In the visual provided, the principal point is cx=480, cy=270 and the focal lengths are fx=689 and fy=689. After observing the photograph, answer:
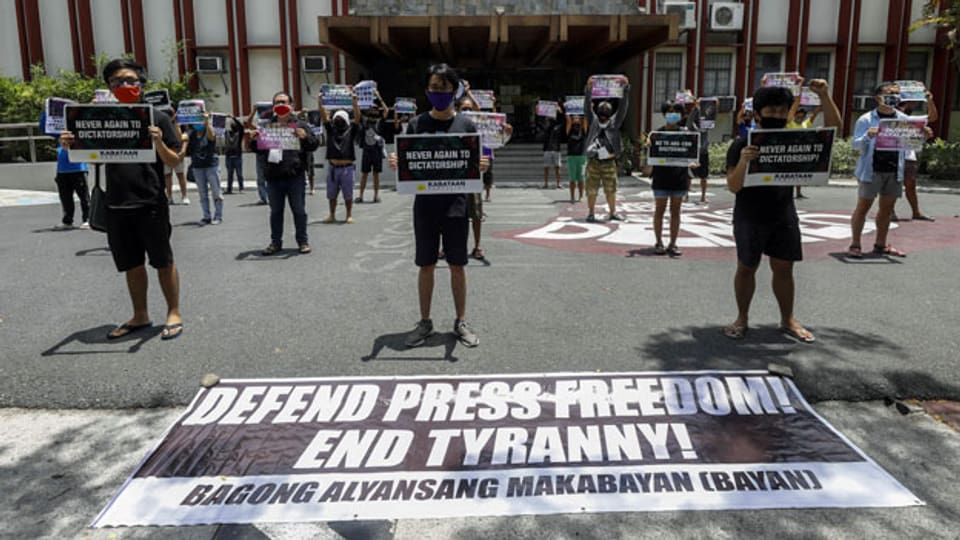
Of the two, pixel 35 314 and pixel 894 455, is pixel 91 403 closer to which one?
pixel 35 314

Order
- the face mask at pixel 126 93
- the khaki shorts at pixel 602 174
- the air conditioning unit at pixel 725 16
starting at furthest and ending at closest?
1. the air conditioning unit at pixel 725 16
2. the khaki shorts at pixel 602 174
3. the face mask at pixel 126 93

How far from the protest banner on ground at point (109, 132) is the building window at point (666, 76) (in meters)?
20.3

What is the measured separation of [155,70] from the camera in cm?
2256

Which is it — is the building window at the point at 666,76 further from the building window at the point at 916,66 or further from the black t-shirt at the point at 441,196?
the black t-shirt at the point at 441,196

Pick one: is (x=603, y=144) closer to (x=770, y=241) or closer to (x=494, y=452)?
(x=770, y=241)

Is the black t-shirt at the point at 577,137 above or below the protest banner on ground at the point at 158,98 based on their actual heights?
below

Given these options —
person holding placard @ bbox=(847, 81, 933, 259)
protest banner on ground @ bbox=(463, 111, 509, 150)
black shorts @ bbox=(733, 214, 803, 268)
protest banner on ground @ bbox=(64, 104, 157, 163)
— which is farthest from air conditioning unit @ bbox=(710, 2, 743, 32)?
protest banner on ground @ bbox=(64, 104, 157, 163)

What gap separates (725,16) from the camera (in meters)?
21.9

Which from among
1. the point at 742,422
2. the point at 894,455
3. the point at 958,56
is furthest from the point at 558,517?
the point at 958,56

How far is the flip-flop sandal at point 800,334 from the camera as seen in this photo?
5.10 m

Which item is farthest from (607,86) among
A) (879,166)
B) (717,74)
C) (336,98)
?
(717,74)

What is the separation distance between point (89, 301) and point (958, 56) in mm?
22240

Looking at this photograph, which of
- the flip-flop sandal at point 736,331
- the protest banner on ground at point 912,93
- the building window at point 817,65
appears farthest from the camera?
the building window at point 817,65

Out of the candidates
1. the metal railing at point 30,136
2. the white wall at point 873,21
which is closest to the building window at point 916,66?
the white wall at point 873,21
